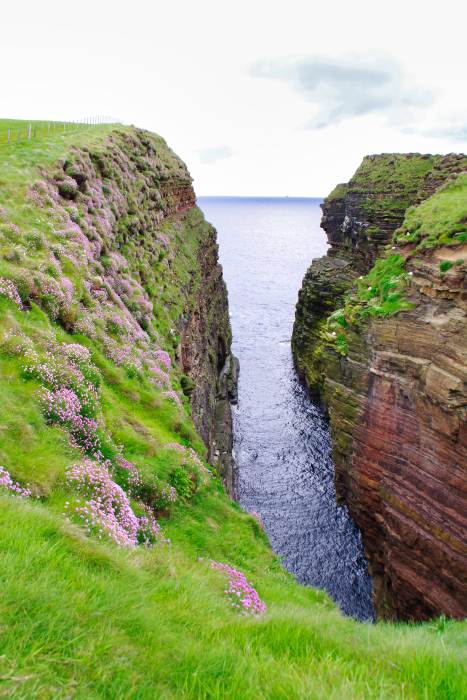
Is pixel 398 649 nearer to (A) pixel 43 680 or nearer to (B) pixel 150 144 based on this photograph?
(A) pixel 43 680

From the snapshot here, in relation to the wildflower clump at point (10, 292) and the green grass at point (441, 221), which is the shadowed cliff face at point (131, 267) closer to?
the wildflower clump at point (10, 292)

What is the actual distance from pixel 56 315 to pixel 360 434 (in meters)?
16.5

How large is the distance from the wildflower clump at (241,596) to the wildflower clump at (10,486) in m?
3.99

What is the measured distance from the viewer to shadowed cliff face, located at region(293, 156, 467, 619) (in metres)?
19.1

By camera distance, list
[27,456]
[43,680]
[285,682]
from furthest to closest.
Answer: [27,456]
[285,682]
[43,680]

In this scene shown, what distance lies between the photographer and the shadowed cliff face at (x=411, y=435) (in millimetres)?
19109

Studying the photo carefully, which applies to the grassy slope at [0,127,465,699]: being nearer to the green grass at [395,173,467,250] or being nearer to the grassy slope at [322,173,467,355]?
the grassy slope at [322,173,467,355]

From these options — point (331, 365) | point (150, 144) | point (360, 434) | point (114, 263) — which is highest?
point (150, 144)

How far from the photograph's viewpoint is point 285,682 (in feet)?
15.9

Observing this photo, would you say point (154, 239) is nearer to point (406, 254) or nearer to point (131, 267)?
point (131, 267)

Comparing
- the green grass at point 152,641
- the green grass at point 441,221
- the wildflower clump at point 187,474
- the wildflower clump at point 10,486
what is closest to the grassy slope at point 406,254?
the green grass at point 441,221

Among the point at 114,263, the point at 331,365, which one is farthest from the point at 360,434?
the point at 114,263

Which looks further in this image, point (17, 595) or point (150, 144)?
point (150, 144)

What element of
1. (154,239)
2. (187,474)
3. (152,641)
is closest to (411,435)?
(187,474)
